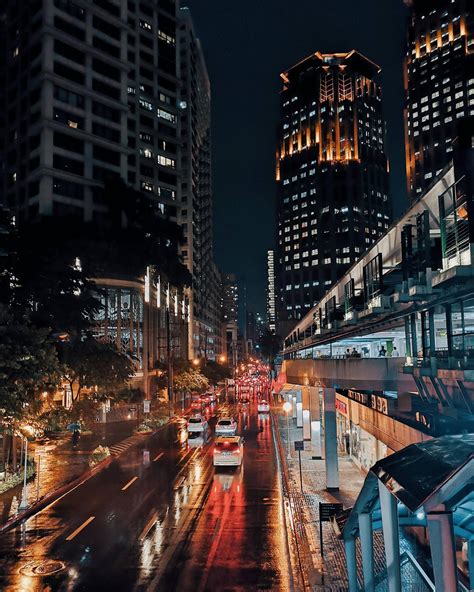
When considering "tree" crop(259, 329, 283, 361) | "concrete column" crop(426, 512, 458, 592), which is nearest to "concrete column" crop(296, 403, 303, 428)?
"concrete column" crop(426, 512, 458, 592)

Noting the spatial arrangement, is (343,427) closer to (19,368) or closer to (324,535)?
(324,535)

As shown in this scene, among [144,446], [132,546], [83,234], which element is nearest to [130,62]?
[83,234]

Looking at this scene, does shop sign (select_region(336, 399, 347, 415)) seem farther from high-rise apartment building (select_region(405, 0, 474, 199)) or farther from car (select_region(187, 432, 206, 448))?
high-rise apartment building (select_region(405, 0, 474, 199))

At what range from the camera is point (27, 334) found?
79.1 feet

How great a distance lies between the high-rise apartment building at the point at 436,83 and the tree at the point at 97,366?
379 ft

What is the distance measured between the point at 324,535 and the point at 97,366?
21.8 m

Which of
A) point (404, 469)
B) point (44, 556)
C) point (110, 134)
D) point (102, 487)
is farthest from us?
point (110, 134)

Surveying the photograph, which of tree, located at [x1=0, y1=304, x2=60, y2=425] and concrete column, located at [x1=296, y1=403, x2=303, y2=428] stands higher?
tree, located at [x1=0, y1=304, x2=60, y2=425]

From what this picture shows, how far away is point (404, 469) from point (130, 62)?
84831 mm

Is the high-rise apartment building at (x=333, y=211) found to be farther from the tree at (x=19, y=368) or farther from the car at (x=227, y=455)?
the tree at (x=19, y=368)

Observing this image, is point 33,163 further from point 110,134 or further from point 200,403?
point 200,403

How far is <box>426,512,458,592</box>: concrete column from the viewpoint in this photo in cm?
516

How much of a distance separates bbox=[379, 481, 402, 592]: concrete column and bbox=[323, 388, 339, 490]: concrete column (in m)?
19.7

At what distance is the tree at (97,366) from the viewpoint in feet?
120
